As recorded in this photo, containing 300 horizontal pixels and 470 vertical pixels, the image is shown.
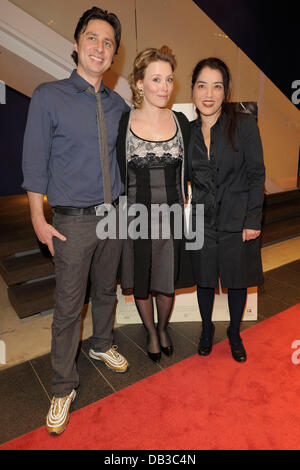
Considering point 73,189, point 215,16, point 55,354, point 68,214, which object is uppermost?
point 215,16

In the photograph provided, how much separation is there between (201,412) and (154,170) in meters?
1.28

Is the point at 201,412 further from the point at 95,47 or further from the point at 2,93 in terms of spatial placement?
the point at 2,93

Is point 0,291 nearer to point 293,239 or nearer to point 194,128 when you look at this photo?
point 194,128

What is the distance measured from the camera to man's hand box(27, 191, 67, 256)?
161 centimetres

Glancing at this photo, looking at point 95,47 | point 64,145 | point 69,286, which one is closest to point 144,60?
point 95,47

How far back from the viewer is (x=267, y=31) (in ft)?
19.7

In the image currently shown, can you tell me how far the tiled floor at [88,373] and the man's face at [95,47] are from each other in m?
1.70

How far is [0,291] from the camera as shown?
10.8 ft

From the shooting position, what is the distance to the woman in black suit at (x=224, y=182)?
182 cm

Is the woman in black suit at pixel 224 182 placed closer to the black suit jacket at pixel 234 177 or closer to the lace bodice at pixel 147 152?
the black suit jacket at pixel 234 177

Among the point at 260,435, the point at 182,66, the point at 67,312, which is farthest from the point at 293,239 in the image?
the point at 67,312

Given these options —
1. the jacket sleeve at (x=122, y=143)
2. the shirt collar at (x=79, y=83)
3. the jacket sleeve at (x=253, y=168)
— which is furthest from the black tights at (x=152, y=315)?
the shirt collar at (x=79, y=83)

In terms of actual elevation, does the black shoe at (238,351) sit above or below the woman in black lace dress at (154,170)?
below

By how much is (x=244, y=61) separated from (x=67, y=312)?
5.10 meters
